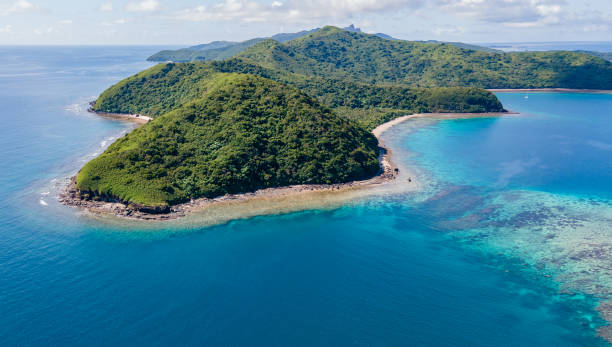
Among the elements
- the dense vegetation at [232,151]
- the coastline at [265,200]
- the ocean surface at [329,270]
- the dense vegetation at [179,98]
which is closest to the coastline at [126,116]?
the dense vegetation at [179,98]

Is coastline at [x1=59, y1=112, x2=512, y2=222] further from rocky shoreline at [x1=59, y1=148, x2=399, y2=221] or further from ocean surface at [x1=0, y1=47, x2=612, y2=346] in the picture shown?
ocean surface at [x1=0, y1=47, x2=612, y2=346]

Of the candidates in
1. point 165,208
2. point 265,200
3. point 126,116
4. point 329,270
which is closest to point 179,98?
point 126,116

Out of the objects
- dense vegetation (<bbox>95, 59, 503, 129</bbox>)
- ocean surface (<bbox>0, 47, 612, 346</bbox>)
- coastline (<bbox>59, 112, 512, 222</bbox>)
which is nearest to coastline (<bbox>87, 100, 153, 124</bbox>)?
dense vegetation (<bbox>95, 59, 503, 129</bbox>)

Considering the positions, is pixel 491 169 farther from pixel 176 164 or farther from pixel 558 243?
pixel 176 164

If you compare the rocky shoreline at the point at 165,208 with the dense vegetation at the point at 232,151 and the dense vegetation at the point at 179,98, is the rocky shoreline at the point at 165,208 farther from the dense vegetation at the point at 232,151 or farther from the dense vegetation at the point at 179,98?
the dense vegetation at the point at 179,98

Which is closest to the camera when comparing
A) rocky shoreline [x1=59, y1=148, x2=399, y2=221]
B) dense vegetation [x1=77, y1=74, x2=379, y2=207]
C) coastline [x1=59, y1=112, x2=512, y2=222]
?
rocky shoreline [x1=59, y1=148, x2=399, y2=221]

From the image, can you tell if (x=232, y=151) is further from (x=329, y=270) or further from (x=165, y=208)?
(x=329, y=270)
